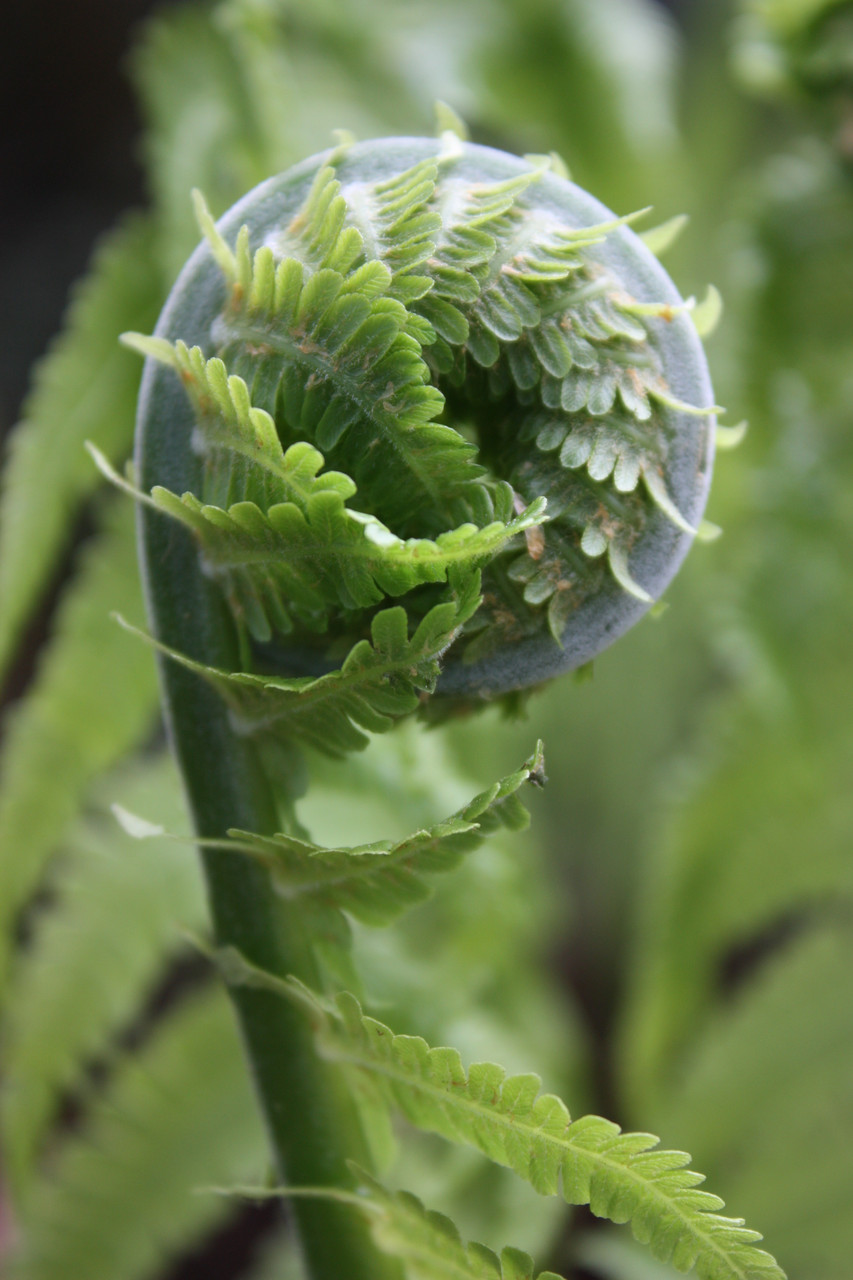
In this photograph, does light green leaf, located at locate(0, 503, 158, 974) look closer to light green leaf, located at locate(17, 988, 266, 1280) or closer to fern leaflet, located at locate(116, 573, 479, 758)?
light green leaf, located at locate(17, 988, 266, 1280)

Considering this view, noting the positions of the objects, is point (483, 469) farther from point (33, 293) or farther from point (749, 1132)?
point (33, 293)

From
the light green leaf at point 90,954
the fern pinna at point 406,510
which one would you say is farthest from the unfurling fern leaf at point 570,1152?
the light green leaf at point 90,954

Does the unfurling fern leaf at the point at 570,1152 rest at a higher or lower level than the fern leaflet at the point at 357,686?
lower

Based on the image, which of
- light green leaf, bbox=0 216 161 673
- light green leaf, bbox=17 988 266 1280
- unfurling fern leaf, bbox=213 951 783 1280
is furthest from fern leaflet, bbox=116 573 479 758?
light green leaf, bbox=17 988 266 1280

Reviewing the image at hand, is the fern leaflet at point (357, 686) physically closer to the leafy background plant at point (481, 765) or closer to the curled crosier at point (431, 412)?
the curled crosier at point (431, 412)

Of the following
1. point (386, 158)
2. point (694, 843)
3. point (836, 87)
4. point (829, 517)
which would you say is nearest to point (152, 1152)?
point (694, 843)

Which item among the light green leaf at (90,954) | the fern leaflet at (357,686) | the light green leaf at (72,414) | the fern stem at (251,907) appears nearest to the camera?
the fern leaflet at (357,686)
